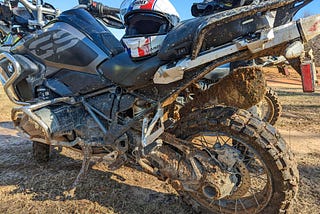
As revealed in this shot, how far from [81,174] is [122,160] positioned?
40cm

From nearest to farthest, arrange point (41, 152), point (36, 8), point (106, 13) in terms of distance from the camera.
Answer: point (36, 8) → point (41, 152) → point (106, 13)

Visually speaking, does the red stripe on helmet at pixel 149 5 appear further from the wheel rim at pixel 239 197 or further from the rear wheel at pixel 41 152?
the rear wheel at pixel 41 152

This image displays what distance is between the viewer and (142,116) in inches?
80.4

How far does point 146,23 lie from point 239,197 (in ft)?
4.88

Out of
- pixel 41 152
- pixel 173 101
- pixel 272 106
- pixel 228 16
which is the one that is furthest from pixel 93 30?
pixel 272 106

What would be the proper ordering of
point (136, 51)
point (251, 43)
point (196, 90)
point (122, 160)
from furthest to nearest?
point (196, 90) < point (122, 160) < point (136, 51) < point (251, 43)

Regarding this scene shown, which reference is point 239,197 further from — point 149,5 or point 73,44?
point 73,44

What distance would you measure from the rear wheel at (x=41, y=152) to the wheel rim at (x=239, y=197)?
1.78 metres

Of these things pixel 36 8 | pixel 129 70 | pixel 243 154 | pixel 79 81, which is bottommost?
pixel 243 154

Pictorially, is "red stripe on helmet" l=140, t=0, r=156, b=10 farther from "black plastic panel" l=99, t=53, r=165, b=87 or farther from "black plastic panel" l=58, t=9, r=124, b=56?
"black plastic panel" l=58, t=9, r=124, b=56

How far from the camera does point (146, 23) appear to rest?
6.68 feet

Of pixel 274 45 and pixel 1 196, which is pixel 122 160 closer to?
pixel 1 196

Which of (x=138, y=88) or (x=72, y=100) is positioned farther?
(x=72, y=100)

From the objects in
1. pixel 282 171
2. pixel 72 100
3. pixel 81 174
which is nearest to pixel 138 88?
pixel 72 100
